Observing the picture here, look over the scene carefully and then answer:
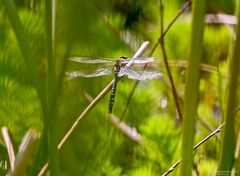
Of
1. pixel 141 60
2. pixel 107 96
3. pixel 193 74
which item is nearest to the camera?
pixel 193 74

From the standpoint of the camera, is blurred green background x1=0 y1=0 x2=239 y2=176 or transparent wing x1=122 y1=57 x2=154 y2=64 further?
transparent wing x1=122 y1=57 x2=154 y2=64

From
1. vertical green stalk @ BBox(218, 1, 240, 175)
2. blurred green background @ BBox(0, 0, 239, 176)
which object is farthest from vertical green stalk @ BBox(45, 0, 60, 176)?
vertical green stalk @ BBox(218, 1, 240, 175)

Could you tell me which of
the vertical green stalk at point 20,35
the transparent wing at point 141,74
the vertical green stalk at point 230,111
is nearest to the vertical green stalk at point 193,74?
the vertical green stalk at point 230,111

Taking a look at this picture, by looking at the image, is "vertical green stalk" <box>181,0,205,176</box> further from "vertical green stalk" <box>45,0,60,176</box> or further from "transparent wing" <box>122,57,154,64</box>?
"transparent wing" <box>122,57,154,64</box>

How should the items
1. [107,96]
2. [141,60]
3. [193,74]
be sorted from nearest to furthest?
[193,74], [141,60], [107,96]

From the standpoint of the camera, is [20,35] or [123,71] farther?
[123,71]

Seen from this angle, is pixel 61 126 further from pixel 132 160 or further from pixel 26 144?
pixel 132 160

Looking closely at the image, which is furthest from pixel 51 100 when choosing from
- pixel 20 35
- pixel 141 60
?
pixel 141 60

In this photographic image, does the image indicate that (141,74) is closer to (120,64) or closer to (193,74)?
(120,64)

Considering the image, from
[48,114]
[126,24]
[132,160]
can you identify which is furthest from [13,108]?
[126,24]
